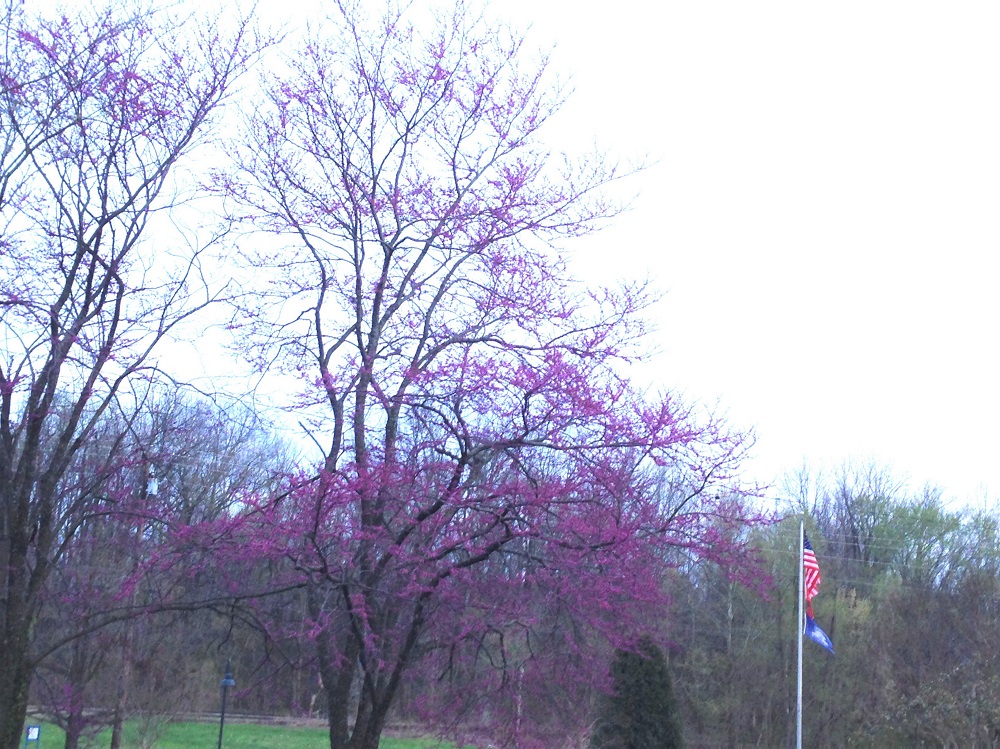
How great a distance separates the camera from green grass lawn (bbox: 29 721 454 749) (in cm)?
2281

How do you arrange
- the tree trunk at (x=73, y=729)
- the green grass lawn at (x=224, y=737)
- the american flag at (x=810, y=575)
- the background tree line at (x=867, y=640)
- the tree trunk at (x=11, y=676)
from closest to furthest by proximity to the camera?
the tree trunk at (x=11, y=676), the tree trunk at (x=73, y=729), the american flag at (x=810, y=575), the green grass lawn at (x=224, y=737), the background tree line at (x=867, y=640)

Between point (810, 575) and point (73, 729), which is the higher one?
point (810, 575)

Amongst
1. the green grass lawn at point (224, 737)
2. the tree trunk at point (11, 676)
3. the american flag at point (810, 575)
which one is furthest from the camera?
the green grass lawn at point (224, 737)

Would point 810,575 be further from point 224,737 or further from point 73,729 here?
point 224,737

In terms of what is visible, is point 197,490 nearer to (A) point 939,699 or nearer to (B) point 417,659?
(B) point 417,659

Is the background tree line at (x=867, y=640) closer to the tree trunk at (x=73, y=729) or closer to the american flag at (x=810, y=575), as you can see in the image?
the american flag at (x=810, y=575)

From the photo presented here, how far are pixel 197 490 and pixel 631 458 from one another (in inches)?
180

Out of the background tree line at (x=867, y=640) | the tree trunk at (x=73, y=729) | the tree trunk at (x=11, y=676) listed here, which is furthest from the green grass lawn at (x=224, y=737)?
the tree trunk at (x=11, y=676)

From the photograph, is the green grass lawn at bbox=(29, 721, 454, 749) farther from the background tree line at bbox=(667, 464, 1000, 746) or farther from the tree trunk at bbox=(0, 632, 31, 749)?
the tree trunk at bbox=(0, 632, 31, 749)

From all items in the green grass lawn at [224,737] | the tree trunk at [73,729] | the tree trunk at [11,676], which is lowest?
the green grass lawn at [224,737]

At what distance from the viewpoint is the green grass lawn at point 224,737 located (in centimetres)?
2281

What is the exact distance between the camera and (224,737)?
83.9 feet

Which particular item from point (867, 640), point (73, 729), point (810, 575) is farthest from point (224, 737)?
point (867, 640)

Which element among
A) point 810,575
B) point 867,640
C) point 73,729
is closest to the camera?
point 73,729
